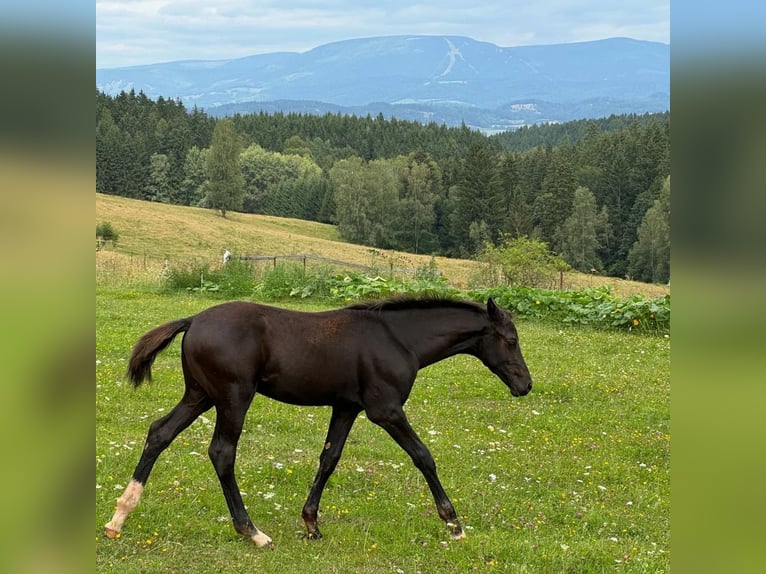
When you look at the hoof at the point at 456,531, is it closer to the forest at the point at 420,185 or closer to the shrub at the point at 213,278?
the shrub at the point at 213,278

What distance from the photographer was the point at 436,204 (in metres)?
102

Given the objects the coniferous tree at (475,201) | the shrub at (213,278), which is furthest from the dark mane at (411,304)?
the coniferous tree at (475,201)

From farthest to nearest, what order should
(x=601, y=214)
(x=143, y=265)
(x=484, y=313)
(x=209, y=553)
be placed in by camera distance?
1. (x=601, y=214)
2. (x=143, y=265)
3. (x=484, y=313)
4. (x=209, y=553)

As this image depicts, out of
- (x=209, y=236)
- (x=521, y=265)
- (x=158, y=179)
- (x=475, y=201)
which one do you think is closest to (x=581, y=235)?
(x=475, y=201)

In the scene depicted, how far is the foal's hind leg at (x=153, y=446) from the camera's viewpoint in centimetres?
586

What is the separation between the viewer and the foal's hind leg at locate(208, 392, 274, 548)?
233 inches

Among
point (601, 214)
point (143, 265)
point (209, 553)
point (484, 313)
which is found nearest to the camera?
point (209, 553)

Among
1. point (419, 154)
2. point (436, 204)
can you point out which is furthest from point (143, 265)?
point (419, 154)

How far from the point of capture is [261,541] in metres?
5.90

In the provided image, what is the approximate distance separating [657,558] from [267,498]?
11.0 ft

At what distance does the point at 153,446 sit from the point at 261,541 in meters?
1.13

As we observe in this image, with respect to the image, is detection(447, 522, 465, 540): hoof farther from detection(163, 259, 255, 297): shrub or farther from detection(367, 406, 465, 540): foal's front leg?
detection(163, 259, 255, 297): shrub

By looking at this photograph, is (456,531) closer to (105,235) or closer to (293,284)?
(293,284)
